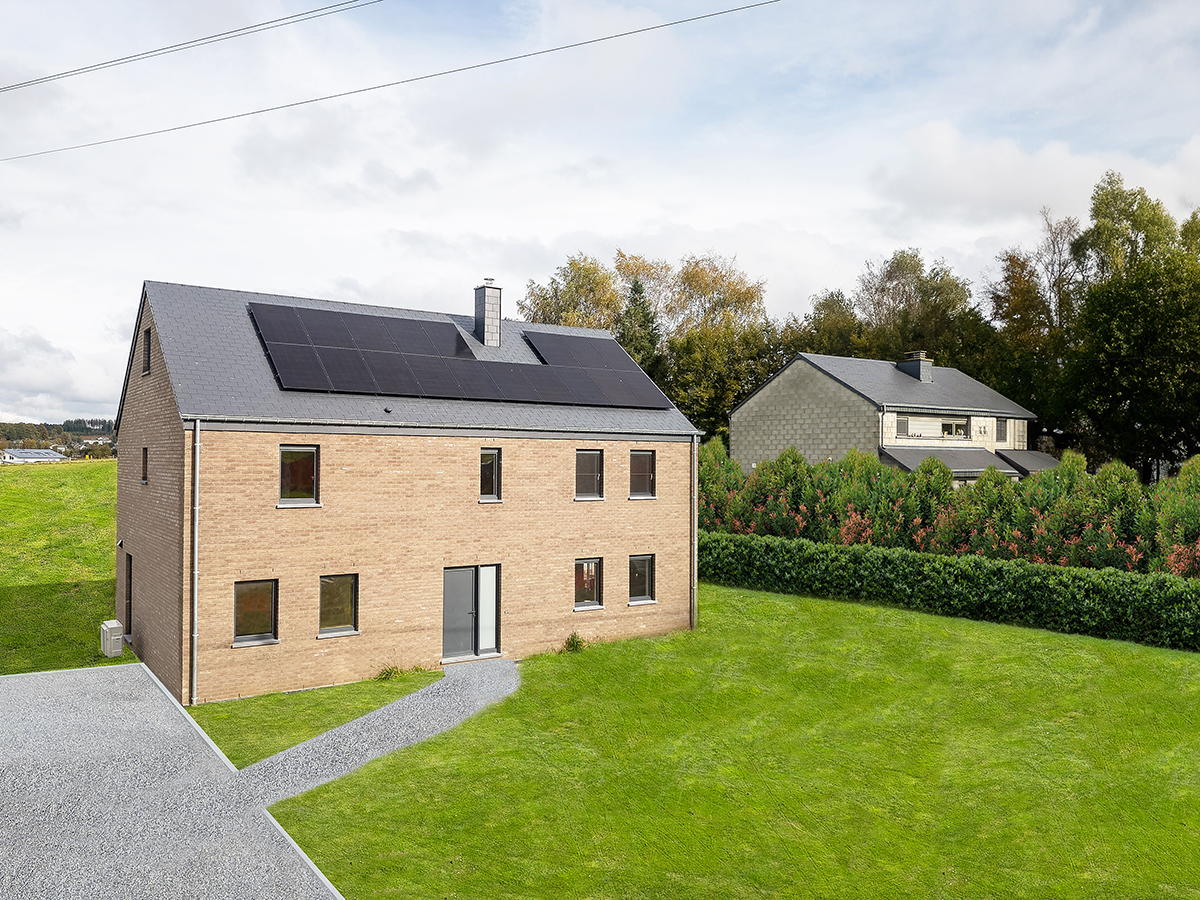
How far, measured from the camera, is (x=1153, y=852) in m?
12.0

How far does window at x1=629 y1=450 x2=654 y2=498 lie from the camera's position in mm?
22719

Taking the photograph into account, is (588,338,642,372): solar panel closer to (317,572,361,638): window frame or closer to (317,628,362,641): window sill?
(317,572,361,638): window frame

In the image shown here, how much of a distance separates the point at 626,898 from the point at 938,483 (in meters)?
21.1

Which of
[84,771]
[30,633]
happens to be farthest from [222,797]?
[30,633]

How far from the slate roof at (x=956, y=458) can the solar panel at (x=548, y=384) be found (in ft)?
66.0

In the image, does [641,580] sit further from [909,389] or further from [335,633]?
[909,389]

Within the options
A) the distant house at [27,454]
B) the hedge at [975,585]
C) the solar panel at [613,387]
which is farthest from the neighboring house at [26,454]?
the hedge at [975,585]

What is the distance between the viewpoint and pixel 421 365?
20.7 metres

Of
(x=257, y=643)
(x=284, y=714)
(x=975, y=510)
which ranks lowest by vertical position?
(x=284, y=714)

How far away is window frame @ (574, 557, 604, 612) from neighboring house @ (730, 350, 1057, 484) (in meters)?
19.8

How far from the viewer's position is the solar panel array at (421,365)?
62.5 ft

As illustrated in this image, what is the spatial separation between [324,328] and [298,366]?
2.14 meters

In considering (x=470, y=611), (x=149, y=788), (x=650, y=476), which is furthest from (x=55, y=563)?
(x=650, y=476)

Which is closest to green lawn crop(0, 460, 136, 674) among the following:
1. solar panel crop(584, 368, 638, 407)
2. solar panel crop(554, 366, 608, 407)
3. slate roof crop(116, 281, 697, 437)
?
slate roof crop(116, 281, 697, 437)
